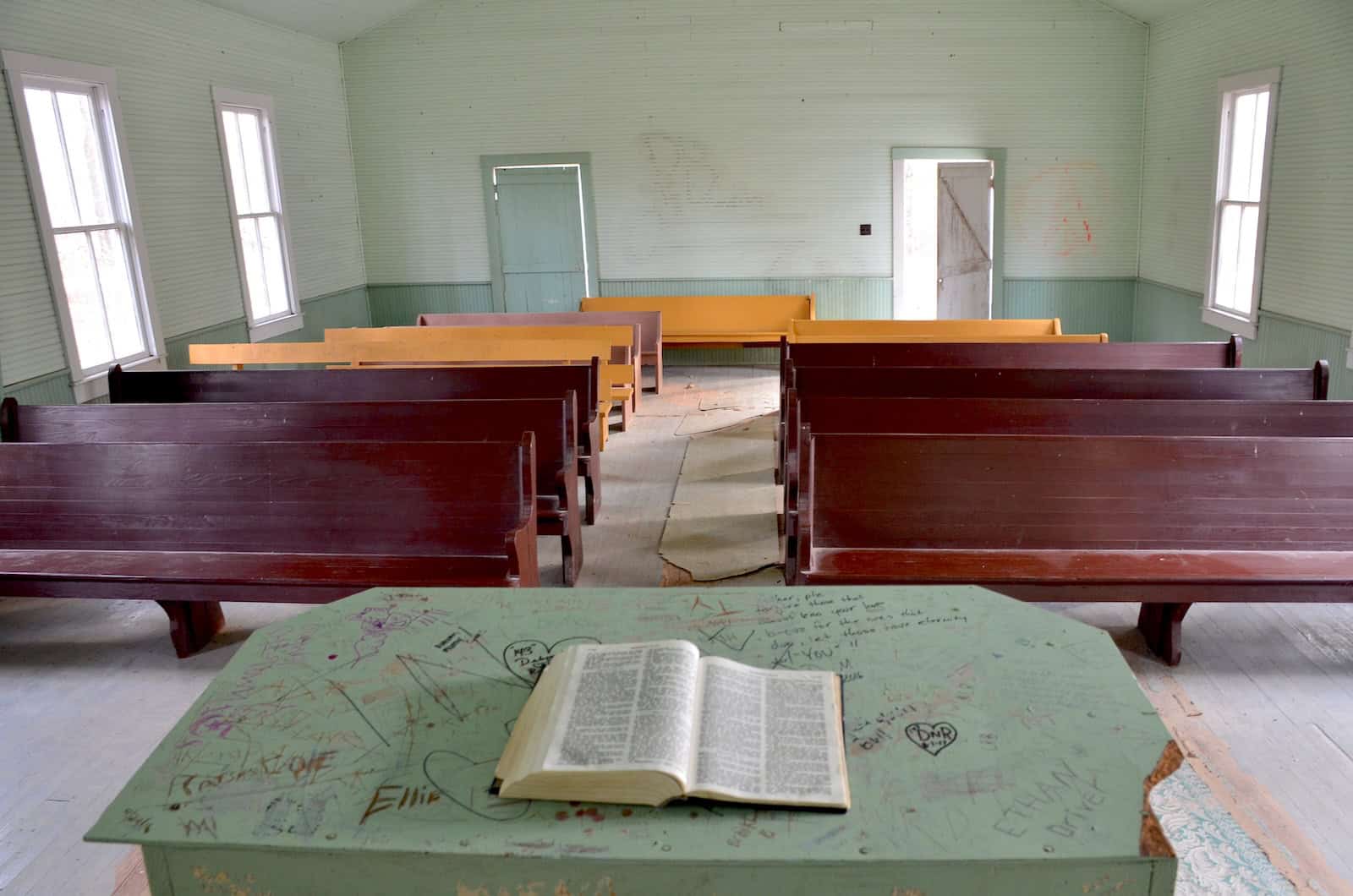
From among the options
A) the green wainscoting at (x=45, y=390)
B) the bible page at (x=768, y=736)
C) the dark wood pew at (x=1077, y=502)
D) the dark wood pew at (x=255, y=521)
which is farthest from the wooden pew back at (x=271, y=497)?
the bible page at (x=768, y=736)

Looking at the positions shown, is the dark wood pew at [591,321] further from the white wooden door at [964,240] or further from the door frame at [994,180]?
the white wooden door at [964,240]

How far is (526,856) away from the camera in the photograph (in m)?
1.36

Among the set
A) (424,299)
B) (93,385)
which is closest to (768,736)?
(93,385)

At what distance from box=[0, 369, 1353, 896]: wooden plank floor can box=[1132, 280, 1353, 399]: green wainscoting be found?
268cm

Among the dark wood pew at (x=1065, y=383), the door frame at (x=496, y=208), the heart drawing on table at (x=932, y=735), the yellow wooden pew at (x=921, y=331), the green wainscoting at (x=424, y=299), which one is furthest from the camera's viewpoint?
the green wainscoting at (x=424, y=299)

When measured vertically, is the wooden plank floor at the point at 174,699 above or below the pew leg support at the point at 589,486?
below

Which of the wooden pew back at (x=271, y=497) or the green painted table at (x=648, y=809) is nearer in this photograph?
the green painted table at (x=648, y=809)

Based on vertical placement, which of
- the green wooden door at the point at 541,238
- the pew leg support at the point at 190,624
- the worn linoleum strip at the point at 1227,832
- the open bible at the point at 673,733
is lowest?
the worn linoleum strip at the point at 1227,832

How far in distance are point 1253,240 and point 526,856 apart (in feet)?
24.8

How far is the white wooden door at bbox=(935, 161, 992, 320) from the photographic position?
9547mm

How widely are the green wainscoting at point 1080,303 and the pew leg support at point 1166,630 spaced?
21.4 feet

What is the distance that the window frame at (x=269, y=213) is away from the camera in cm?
761

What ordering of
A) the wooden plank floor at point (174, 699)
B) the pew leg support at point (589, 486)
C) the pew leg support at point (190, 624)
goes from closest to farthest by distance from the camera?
the wooden plank floor at point (174, 699), the pew leg support at point (190, 624), the pew leg support at point (589, 486)

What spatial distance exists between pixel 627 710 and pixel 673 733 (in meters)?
0.11
